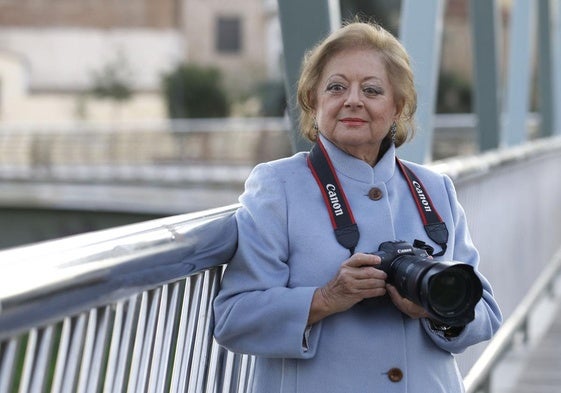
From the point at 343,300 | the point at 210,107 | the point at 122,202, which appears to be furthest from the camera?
the point at 210,107

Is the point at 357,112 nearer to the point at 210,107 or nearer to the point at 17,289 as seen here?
the point at 17,289

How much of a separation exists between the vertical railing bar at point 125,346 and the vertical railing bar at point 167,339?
159 millimetres

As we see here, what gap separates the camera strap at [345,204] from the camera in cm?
275

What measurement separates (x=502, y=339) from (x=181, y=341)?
12.5 ft

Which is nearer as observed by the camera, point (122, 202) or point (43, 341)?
point (43, 341)

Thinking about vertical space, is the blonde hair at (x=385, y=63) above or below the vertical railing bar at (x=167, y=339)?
above

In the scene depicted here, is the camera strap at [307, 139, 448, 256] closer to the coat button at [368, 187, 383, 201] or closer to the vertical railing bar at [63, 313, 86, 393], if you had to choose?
the coat button at [368, 187, 383, 201]

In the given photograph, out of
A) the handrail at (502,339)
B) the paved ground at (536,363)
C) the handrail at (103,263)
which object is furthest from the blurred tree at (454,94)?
the handrail at (103,263)

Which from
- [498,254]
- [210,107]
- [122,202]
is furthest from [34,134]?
[498,254]

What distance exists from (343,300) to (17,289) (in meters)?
0.93

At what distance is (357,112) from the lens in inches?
111

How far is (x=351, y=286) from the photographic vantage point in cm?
264

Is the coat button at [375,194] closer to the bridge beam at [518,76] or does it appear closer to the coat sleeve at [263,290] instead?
the coat sleeve at [263,290]

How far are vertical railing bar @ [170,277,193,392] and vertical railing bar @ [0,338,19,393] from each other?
78 cm
